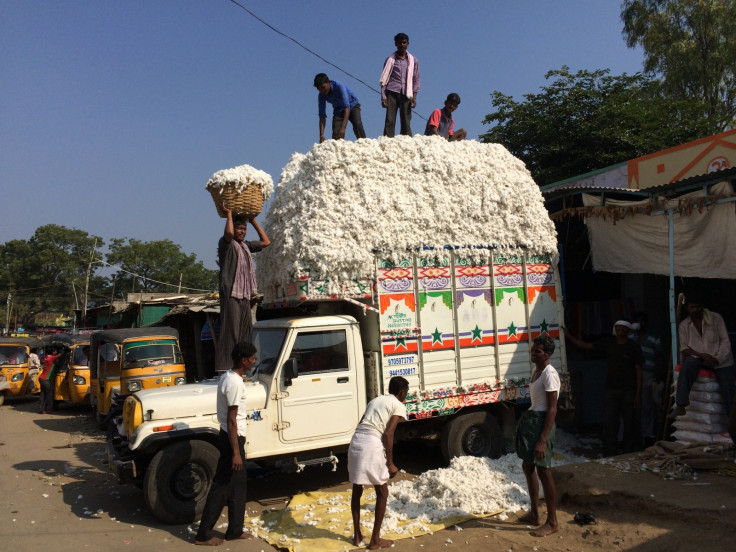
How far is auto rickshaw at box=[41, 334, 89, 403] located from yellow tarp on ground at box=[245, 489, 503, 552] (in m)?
10.0

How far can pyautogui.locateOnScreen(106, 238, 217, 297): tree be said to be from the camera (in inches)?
2080

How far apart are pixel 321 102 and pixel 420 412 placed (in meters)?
4.52

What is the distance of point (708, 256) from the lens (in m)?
7.03

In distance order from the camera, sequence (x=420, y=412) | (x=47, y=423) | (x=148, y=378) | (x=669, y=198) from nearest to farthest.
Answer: (x=420, y=412) → (x=669, y=198) → (x=148, y=378) → (x=47, y=423)

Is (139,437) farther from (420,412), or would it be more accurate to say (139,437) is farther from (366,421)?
(420,412)

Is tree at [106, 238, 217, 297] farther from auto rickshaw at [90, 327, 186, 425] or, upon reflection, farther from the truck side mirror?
the truck side mirror

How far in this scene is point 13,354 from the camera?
53.6ft

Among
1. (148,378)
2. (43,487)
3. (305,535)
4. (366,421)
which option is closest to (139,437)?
(305,535)

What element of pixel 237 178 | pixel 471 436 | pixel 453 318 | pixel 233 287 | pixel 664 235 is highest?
pixel 237 178

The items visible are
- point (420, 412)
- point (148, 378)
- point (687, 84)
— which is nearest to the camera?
point (420, 412)

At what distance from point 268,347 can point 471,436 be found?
272 centimetres

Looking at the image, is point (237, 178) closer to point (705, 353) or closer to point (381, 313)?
point (381, 313)

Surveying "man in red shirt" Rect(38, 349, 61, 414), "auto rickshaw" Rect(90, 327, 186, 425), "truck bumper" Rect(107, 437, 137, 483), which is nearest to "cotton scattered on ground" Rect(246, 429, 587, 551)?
"truck bumper" Rect(107, 437, 137, 483)

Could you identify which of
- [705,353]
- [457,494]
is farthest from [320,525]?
[705,353]
